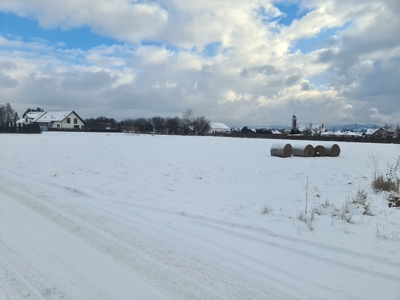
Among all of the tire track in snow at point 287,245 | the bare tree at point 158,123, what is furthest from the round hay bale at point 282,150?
the bare tree at point 158,123

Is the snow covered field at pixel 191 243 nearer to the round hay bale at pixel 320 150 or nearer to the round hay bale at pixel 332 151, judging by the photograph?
the round hay bale at pixel 320 150

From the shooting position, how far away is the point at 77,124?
311ft

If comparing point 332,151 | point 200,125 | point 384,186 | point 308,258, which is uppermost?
point 200,125

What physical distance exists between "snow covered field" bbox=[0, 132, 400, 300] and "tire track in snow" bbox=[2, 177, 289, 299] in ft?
0.05

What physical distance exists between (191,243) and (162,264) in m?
0.85

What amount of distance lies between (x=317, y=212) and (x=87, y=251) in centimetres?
496

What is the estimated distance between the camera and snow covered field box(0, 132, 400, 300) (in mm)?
3588

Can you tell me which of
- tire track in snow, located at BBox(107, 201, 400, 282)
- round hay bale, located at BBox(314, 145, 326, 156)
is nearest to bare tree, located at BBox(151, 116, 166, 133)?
round hay bale, located at BBox(314, 145, 326, 156)

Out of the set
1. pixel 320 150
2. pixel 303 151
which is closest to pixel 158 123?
pixel 320 150

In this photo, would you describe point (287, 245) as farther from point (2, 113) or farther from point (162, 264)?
point (2, 113)

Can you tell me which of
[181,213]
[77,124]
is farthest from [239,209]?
[77,124]

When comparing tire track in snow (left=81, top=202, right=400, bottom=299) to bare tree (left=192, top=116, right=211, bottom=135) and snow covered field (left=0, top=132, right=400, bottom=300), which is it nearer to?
snow covered field (left=0, top=132, right=400, bottom=300)

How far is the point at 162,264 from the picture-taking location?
416cm

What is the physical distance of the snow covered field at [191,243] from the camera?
359 cm
